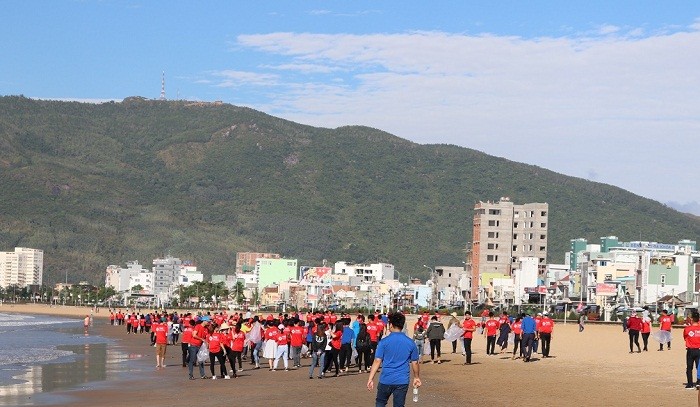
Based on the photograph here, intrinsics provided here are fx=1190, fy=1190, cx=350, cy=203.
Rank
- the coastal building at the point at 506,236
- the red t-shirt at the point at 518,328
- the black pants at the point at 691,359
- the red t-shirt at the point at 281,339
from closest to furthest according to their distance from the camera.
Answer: the black pants at the point at 691,359
the red t-shirt at the point at 281,339
the red t-shirt at the point at 518,328
the coastal building at the point at 506,236

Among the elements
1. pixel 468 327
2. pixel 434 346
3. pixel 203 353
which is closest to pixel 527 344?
pixel 468 327

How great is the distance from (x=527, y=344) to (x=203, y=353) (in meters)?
11.8

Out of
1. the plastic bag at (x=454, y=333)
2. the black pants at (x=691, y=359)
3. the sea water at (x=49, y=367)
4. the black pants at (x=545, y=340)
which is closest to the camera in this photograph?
the black pants at (x=691, y=359)

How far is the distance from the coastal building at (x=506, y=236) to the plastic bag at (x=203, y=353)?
485 ft

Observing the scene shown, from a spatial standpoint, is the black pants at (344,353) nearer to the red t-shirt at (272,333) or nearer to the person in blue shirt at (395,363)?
the red t-shirt at (272,333)

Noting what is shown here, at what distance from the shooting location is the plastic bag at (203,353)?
104ft

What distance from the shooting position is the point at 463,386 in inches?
1152

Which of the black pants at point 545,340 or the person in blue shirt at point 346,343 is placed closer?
the person in blue shirt at point 346,343

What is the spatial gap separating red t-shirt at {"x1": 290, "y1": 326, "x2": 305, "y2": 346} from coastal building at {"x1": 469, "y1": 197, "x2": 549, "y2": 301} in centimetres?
14381

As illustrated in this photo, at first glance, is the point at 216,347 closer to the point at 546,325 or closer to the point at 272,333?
the point at 272,333

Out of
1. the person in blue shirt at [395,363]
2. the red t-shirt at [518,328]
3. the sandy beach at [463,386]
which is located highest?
the person in blue shirt at [395,363]

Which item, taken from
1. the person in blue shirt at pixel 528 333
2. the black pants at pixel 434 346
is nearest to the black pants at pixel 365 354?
the black pants at pixel 434 346

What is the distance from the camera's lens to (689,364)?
26391 millimetres

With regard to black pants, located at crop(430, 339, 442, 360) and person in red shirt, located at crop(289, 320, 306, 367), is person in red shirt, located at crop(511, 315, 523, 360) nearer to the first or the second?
black pants, located at crop(430, 339, 442, 360)
